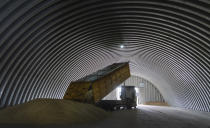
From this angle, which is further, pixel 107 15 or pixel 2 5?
pixel 107 15

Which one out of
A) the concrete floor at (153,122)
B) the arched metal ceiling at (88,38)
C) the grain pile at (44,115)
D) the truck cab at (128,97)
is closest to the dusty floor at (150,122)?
the concrete floor at (153,122)

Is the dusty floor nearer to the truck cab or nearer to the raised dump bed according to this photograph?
the raised dump bed

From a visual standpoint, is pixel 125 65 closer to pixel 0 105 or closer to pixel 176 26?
pixel 176 26

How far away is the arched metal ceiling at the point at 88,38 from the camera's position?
8.95 meters

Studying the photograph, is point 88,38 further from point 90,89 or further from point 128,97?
point 128,97

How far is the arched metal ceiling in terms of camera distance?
895cm

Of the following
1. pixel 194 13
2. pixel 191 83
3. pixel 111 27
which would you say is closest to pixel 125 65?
pixel 111 27

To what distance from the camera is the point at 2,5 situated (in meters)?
7.05

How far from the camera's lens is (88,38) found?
14102 millimetres

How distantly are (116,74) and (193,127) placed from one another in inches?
356

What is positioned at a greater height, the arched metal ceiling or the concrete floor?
the arched metal ceiling

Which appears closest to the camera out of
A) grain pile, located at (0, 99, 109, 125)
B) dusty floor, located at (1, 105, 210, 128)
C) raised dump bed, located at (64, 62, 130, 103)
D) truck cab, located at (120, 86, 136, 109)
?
dusty floor, located at (1, 105, 210, 128)

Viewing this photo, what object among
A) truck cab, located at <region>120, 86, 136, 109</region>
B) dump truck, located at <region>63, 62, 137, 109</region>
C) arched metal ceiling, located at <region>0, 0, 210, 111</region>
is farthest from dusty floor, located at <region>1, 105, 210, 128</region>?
truck cab, located at <region>120, 86, 136, 109</region>

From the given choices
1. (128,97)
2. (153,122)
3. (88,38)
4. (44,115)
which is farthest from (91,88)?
(128,97)
